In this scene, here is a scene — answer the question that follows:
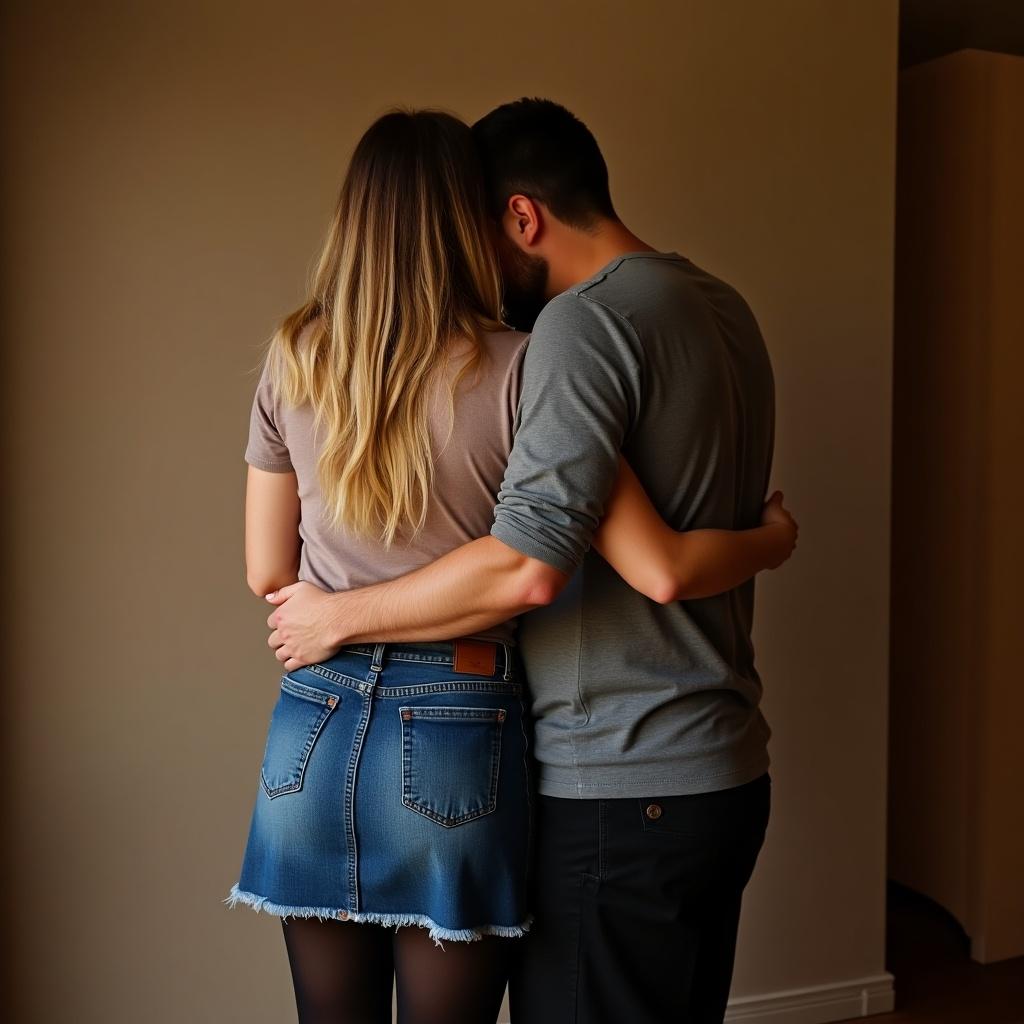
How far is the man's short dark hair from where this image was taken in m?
1.41

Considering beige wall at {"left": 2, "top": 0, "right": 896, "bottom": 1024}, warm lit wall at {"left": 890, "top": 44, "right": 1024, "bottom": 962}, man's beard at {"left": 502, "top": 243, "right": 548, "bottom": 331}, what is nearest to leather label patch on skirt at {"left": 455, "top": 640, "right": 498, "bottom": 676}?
man's beard at {"left": 502, "top": 243, "right": 548, "bottom": 331}

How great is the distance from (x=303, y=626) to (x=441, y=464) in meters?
0.25

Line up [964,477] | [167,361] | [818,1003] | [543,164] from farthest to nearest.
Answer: [964,477] → [818,1003] → [167,361] → [543,164]

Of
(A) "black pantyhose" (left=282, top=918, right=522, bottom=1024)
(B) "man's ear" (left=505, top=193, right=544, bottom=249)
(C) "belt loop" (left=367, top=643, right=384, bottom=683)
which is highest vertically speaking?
(B) "man's ear" (left=505, top=193, right=544, bottom=249)

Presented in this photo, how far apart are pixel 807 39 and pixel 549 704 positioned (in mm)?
1904

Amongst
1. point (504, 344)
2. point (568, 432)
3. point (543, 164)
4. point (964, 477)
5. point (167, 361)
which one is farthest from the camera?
point (964, 477)

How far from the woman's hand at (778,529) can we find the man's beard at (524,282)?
0.38 metres

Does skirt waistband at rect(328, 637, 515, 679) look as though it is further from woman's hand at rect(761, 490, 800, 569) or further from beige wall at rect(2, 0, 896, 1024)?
beige wall at rect(2, 0, 896, 1024)

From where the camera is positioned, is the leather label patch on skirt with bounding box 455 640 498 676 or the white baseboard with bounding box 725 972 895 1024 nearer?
the leather label patch on skirt with bounding box 455 640 498 676

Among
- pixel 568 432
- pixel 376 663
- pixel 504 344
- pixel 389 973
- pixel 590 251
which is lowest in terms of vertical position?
pixel 389 973

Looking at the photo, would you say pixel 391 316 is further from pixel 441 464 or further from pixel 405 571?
pixel 405 571

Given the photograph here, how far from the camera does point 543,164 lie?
1.41 meters

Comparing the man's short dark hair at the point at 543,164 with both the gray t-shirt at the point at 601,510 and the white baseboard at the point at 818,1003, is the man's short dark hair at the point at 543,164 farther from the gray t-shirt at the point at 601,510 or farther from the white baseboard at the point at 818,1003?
the white baseboard at the point at 818,1003

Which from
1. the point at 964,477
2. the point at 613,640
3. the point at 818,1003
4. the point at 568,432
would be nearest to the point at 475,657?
the point at 613,640
